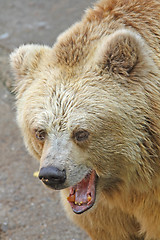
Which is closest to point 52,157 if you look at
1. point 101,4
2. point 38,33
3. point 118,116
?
point 118,116

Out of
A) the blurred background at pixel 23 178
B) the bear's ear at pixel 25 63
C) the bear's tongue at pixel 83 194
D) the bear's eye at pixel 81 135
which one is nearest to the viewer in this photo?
the bear's eye at pixel 81 135

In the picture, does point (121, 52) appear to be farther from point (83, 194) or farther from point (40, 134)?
point (83, 194)

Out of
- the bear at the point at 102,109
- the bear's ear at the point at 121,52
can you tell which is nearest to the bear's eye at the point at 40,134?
the bear at the point at 102,109

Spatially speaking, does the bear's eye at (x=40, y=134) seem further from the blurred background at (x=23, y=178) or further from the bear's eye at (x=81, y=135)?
the blurred background at (x=23, y=178)

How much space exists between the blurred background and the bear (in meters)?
1.16

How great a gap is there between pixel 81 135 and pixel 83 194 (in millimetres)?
622

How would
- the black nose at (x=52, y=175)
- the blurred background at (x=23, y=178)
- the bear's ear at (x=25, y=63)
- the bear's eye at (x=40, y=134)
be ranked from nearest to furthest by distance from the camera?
the black nose at (x=52, y=175)
the bear's eye at (x=40, y=134)
the bear's ear at (x=25, y=63)
the blurred background at (x=23, y=178)

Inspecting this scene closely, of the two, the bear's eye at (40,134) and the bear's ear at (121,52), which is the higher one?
the bear's ear at (121,52)

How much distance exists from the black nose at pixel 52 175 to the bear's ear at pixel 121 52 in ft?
2.96

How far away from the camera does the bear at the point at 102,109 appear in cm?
360

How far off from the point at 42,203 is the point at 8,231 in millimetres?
590

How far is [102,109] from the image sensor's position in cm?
360

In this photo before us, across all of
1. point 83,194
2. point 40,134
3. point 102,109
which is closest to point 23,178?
point 83,194

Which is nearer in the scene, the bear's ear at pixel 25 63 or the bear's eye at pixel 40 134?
the bear's eye at pixel 40 134
